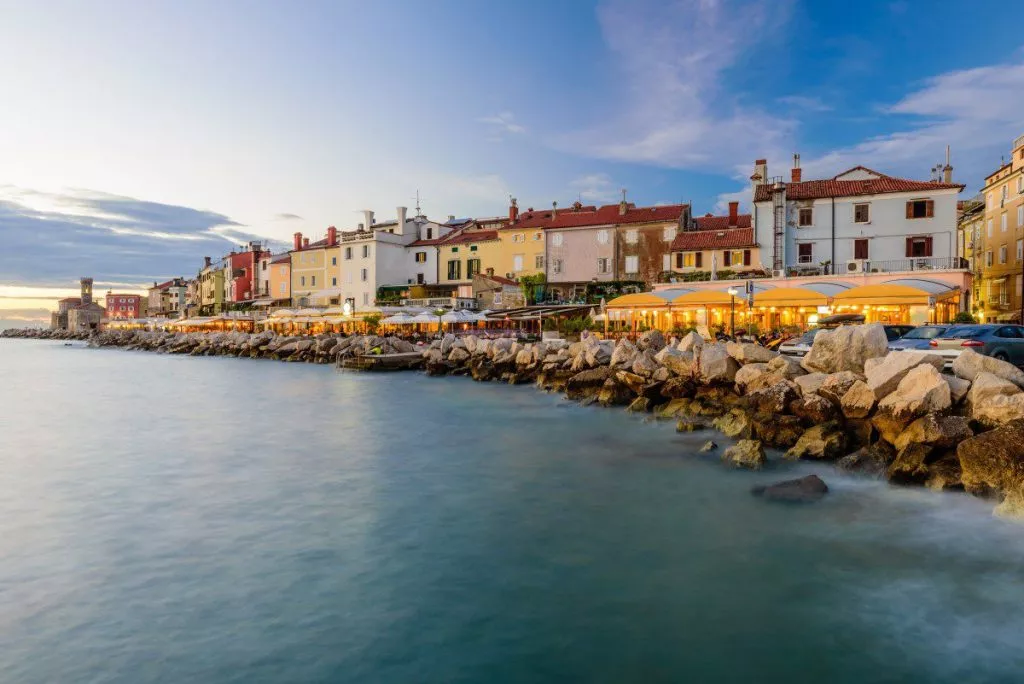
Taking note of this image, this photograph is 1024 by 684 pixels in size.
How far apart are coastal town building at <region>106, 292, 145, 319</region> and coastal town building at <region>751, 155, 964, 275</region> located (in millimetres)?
147510

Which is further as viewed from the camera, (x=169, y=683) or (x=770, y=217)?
(x=770, y=217)

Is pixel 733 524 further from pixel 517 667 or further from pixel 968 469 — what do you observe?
pixel 517 667

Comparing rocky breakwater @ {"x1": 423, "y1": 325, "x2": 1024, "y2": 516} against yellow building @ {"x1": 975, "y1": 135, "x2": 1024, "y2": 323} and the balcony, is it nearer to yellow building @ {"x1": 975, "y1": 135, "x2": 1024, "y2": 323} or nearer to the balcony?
the balcony

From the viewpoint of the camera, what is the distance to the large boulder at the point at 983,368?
12.2m

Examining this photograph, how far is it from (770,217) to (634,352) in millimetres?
21834

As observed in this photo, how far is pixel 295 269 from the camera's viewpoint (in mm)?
67938

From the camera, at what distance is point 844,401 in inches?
520

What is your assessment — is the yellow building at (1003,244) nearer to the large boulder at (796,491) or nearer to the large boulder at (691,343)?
the large boulder at (691,343)

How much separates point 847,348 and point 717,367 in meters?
3.89

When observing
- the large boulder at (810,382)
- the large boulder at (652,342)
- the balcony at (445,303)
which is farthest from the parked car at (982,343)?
the balcony at (445,303)

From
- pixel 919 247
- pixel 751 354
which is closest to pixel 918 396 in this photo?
pixel 751 354

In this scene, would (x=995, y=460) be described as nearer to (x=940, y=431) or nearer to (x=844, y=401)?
(x=940, y=431)

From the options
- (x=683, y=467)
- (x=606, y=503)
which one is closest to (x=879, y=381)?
(x=683, y=467)

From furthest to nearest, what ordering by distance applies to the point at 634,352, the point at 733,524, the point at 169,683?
the point at 634,352 < the point at 733,524 < the point at 169,683
